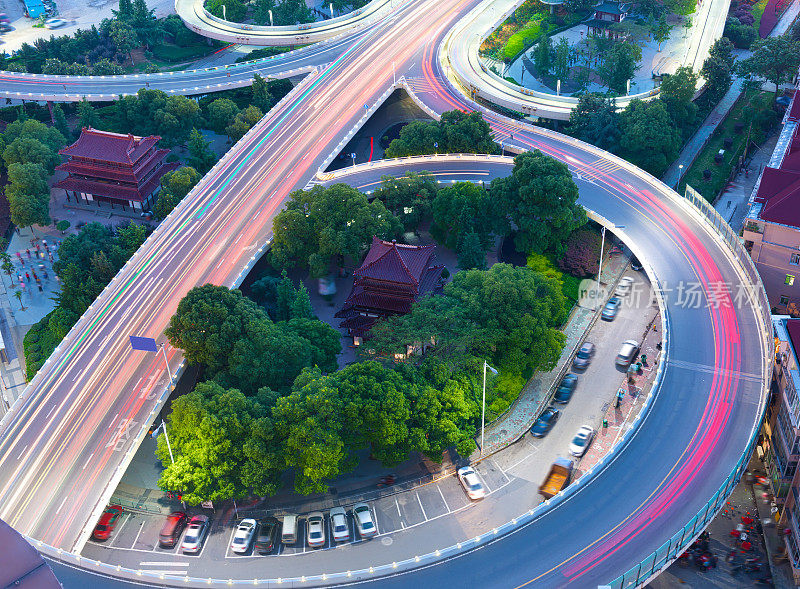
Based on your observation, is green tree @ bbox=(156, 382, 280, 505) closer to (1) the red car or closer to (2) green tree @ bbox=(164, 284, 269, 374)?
(1) the red car

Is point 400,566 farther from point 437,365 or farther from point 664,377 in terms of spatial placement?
point 664,377

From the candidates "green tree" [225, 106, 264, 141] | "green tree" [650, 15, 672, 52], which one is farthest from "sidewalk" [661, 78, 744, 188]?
"green tree" [225, 106, 264, 141]

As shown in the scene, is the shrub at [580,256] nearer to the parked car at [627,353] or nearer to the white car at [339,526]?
the parked car at [627,353]

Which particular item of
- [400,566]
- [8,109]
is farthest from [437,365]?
[8,109]

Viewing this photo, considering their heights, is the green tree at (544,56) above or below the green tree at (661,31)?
below

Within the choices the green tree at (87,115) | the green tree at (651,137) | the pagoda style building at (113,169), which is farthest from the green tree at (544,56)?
the green tree at (87,115)

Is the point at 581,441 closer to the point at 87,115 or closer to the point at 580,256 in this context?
the point at 580,256

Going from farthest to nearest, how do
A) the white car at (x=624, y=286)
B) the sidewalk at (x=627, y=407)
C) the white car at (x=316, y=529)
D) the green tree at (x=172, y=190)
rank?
the green tree at (x=172, y=190), the white car at (x=624, y=286), the sidewalk at (x=627, y=407), the white car at (x=316, y=529)
